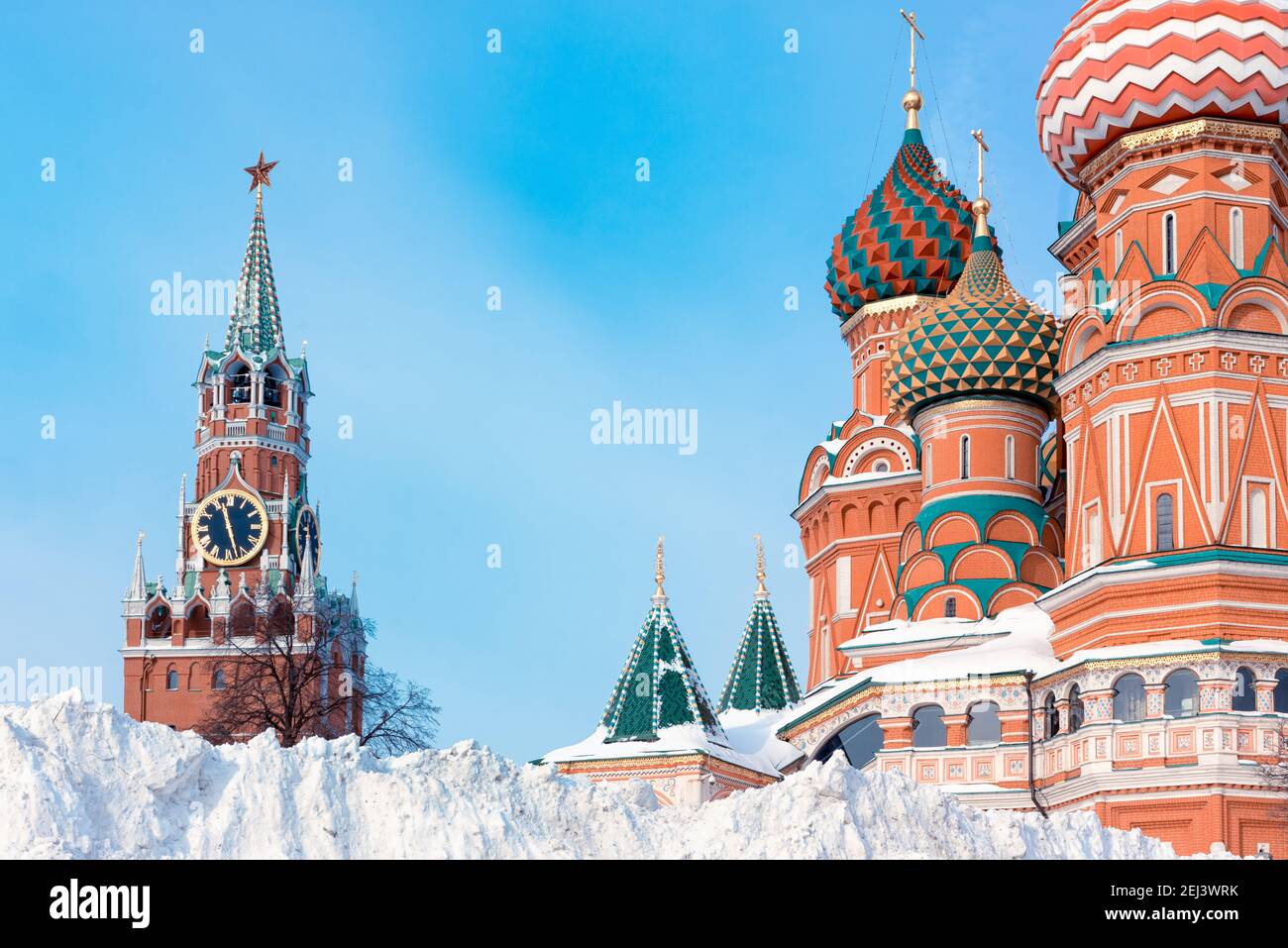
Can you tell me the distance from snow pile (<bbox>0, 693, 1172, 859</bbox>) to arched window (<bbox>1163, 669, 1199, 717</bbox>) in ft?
27.5

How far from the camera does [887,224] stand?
1551 inches

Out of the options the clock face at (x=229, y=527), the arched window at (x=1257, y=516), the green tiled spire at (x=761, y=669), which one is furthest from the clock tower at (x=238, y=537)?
the arched window at (x=1257, y=516)

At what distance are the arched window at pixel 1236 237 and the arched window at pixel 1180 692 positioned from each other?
576cm

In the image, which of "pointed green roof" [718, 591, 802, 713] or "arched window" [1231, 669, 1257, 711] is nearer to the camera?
"arched window" [1231, 669, 1257, 711]

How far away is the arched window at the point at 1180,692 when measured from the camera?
27.8 m

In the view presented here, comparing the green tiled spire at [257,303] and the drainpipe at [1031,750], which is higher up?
the green tiled spire at [257,303]

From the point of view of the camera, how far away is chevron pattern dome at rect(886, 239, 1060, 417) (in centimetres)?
3288

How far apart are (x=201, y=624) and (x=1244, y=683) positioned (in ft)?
146

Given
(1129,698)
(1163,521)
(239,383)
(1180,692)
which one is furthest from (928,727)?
(239,383)

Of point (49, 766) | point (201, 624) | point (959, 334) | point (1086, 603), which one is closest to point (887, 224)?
point (959, 334)

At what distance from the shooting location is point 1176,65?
30.1 meters

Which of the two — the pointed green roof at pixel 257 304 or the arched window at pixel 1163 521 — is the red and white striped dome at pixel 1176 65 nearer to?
the arched window at pixel 1163 521

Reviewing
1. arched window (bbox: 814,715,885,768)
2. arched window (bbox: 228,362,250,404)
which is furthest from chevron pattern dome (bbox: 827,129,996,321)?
arched window (bbox: 228,362,250,404)

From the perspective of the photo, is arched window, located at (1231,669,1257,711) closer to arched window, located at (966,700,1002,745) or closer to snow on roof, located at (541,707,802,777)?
arched window, located at (966,700,1002,745)
